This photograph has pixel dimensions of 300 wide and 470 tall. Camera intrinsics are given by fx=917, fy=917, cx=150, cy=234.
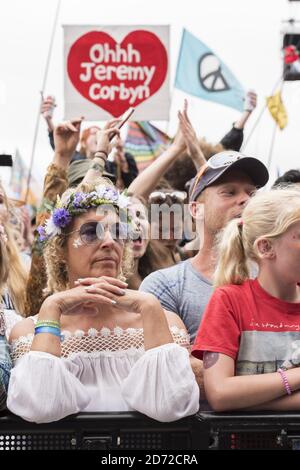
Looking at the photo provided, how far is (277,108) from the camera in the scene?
10492 millimetres

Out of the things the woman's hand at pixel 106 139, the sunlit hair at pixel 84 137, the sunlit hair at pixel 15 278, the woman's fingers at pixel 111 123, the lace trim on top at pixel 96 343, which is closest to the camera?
the lace trim on top at pixel 96 343

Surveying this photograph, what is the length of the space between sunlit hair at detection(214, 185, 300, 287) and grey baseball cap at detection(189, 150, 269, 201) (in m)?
0.70

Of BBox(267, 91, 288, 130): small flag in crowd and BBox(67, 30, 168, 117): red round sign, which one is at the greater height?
BBox(67, 30, 168, 117): red round sign

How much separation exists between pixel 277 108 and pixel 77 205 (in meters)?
7.49

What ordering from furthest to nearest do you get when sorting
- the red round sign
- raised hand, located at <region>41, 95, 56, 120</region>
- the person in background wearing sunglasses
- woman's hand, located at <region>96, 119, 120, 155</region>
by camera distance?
the red round sign, raised hand, located at <region>41, 95, 56, 120</region>, woman's hand, located at <region>96, 119, 120, 155</region>, the person in background wearing sunglasses

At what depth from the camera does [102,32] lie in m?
6.94

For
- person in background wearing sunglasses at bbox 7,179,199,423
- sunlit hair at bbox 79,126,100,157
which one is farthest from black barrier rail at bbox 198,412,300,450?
sunlit hair at bbox 79,126,100,157

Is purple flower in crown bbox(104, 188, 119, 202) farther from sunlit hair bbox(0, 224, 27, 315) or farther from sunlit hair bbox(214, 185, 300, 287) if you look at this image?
sunlit hair bbox(0, 224, 27, 315)

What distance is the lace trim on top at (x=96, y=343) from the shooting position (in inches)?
121

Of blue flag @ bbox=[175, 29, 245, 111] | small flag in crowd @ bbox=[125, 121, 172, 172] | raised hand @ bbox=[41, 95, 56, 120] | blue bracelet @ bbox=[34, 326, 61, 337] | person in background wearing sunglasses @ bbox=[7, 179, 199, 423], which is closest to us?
person in background wearing sunglasses @ bbox=[7, 179, 199, 423]

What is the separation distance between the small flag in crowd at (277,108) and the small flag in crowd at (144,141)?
2.22 meters

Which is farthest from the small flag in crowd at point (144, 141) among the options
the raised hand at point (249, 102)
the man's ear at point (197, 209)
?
the man's ear at point (197, 209)

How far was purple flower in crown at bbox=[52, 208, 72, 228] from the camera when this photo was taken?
11.0ft

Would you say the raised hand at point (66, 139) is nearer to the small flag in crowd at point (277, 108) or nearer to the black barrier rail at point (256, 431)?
the black barrier rail at point (256, 431)
